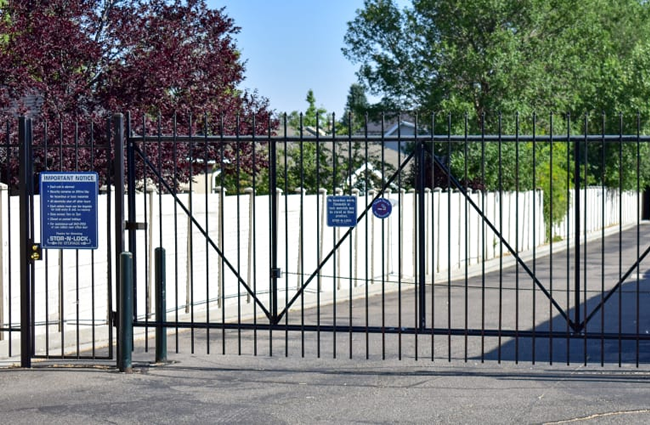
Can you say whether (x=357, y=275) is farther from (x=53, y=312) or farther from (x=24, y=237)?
(x=24, y=237)

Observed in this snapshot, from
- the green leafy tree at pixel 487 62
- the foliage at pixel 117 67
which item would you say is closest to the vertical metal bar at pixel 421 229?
the foliage at pixel 117 67

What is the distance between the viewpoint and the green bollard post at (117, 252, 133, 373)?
412 inches

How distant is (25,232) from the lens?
10680 mm

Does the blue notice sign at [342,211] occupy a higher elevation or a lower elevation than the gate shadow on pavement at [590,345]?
higher

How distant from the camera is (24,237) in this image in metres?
10.7

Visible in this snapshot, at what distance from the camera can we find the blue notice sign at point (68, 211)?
10.6 meters

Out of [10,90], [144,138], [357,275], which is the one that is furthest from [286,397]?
[10,90]

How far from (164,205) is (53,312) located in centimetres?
320

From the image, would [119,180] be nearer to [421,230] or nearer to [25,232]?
[25,232]

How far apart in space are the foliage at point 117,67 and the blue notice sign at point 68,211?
34.4 ft

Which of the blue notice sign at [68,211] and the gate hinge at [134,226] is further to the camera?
the gate hinge at [134,226]

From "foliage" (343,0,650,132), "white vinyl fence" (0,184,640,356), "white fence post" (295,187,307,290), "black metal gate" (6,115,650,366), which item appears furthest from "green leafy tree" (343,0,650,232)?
"white fence post" (295,187,307,290)

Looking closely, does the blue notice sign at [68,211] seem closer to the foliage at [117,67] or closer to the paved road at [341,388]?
the paved road at [341,388]

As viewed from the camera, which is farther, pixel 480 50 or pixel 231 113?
pixel 480 50
